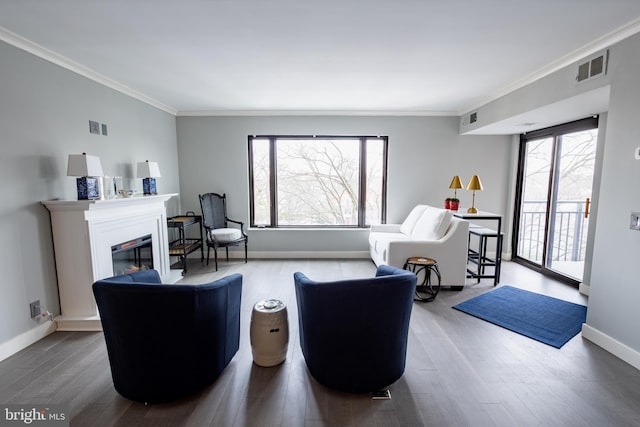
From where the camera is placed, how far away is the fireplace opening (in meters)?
3.17

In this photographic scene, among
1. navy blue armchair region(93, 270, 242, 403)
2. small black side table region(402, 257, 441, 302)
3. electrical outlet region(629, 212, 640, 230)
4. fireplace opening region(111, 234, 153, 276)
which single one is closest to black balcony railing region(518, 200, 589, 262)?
electrical outlet region(629, 212, 640, 230)

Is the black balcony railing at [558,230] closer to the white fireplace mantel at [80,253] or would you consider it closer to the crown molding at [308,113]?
the crown molding at [308,113]

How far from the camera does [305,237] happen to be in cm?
514

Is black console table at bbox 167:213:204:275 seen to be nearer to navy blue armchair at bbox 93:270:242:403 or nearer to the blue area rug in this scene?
navy blue armchair at bbox 93:270:242:403

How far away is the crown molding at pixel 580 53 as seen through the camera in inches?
84.5

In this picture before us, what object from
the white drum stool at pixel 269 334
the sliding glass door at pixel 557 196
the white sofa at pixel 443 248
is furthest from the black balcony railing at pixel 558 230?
the white drum stool at pixel 269 334

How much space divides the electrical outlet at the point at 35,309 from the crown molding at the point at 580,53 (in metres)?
5.16

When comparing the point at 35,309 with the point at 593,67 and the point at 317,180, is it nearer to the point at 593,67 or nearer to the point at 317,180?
the point at 317,180

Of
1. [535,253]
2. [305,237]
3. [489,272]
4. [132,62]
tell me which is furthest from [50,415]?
[535,253]

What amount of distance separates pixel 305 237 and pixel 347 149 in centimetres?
171

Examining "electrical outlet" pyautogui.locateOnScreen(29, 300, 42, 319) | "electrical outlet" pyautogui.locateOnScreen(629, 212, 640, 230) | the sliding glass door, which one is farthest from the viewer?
the sliding glass door

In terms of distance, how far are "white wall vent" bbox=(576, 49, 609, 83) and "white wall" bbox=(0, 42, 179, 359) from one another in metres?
4.73

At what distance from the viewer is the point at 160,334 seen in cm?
170

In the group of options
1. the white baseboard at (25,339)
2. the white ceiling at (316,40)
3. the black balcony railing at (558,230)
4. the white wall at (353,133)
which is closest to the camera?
the white ceiling at (316,40)
